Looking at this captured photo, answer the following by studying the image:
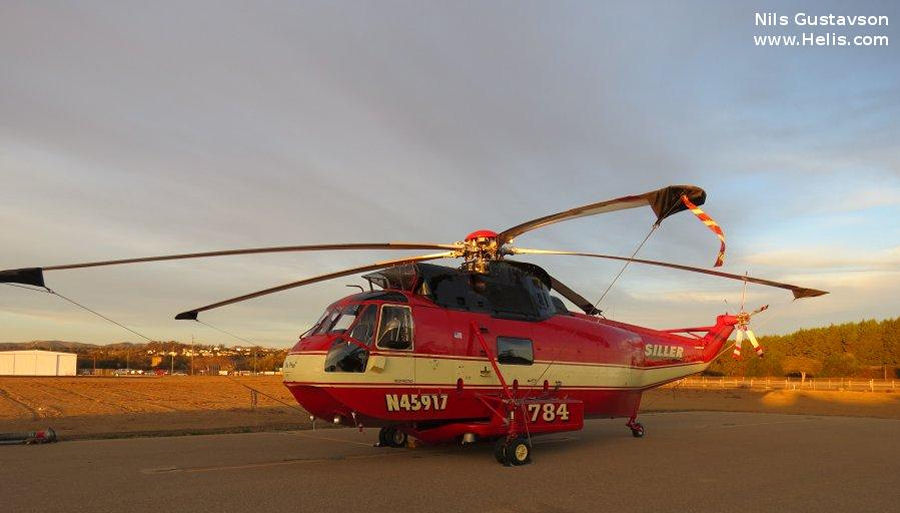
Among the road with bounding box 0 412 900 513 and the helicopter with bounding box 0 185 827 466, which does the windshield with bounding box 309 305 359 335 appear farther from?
the road with bounding box 0 412 900 513

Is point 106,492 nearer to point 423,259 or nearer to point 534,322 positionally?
point 423,259

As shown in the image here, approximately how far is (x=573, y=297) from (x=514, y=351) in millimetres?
3748

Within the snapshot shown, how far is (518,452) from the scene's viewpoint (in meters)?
12.6

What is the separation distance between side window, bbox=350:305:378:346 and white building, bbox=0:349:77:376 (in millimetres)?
137356

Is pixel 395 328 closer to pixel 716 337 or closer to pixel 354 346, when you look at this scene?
pixel 354 346

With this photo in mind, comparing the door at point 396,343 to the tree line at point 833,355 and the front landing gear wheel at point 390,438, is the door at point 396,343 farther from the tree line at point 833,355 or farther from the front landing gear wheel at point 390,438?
the tree line at point 833,355

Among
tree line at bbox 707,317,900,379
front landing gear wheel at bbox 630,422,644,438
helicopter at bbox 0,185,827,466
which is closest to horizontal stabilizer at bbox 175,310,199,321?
helicopter at bbox 0,185,827,466

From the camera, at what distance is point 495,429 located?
42.1ft

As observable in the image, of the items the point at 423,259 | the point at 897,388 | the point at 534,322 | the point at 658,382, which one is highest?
the point at 423,259

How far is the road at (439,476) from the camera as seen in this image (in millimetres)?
8641

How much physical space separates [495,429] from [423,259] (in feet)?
12.5

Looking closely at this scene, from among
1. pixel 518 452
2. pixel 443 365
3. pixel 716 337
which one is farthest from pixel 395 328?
pixel 716 337

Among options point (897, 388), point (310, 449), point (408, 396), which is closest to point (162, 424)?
point (310, 449)

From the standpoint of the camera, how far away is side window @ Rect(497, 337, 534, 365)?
550 inches
